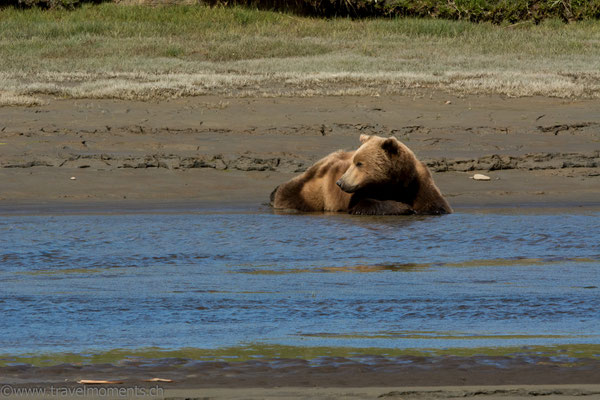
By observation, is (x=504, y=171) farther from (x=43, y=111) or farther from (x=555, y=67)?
(x=555, y=67)

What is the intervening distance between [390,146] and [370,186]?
0.41 m

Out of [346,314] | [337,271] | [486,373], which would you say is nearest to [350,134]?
[337,271]

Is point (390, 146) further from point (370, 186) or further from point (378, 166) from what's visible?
point (370, 186)

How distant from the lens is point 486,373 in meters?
4.42

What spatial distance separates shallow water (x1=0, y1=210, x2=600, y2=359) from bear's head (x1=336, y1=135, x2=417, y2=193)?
0.36 m

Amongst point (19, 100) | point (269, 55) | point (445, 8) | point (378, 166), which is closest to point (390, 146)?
point (378, 166)

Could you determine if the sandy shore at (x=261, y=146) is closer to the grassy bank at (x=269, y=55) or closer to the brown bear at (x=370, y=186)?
the brown bear at (x=370, y=186)

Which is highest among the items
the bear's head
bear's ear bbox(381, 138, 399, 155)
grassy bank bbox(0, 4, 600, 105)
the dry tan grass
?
bear's ear bbox(381, 138, 399, 155)

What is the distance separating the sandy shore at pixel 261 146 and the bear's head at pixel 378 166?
115cm

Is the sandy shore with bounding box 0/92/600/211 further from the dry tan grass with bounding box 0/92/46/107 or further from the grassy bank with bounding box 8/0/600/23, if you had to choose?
the grassy bank with bounding box 8/0/600/23

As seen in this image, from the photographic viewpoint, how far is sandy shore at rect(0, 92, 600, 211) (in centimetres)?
1206

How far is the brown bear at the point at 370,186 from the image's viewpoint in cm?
1041

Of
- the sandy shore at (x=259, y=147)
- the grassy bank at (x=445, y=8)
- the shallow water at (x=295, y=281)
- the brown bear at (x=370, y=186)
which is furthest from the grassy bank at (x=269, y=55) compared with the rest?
the shallow water at (x=295, y=281)

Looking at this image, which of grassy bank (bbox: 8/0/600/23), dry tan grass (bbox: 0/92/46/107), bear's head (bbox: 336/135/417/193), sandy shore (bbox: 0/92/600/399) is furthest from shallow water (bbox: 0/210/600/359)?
grassy bank (bbox: 8/0/600/23)
